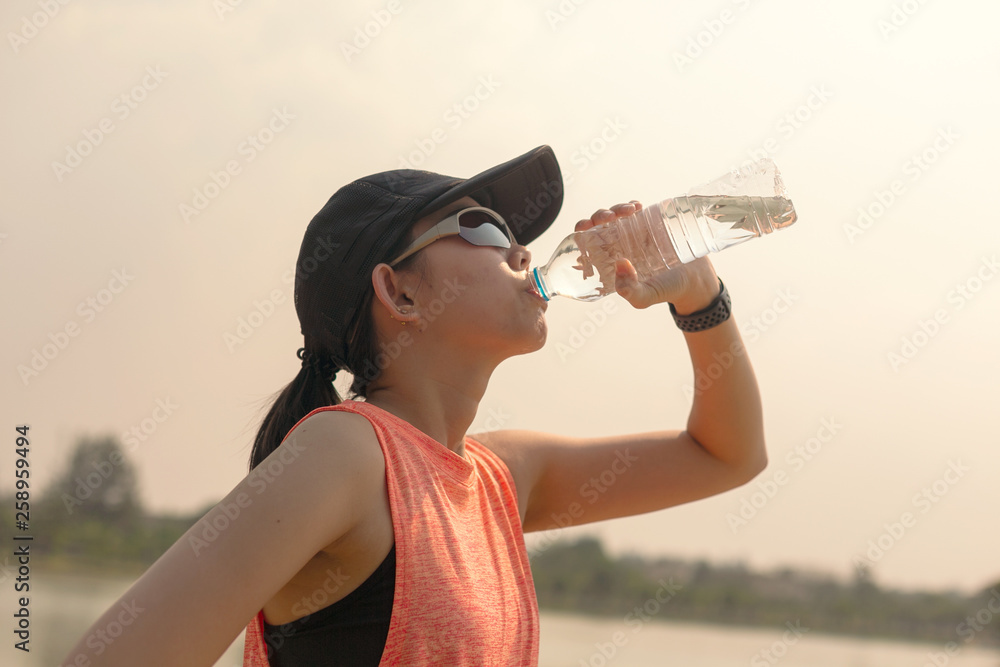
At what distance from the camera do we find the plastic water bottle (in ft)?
9.00

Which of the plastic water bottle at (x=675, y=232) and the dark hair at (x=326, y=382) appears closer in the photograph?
the dark hair at (x=326, y=382)

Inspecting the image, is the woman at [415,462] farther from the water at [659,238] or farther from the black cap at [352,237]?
the water at [659,238]

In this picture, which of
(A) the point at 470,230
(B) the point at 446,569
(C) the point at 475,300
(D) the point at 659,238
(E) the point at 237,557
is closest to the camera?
(E) the point at 237,557

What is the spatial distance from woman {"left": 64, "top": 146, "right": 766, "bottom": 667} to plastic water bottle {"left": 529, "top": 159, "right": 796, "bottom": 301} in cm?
17

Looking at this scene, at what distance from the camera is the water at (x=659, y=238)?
8.98ft

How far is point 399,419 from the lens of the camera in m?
2.05

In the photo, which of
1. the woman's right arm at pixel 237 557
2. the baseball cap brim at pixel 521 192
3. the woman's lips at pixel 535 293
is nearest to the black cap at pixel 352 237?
the baseball cap brim at pixel 521 192

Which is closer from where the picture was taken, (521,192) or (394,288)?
(394,288)

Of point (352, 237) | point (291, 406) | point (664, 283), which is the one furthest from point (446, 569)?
point (664, 283)

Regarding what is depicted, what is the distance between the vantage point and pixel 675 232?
2912 mm

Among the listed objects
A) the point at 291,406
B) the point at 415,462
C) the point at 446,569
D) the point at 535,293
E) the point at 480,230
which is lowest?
the point at 446,569

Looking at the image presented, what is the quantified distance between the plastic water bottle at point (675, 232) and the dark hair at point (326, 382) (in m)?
0.59

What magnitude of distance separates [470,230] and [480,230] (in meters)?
0.03

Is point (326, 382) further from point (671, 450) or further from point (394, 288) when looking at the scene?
point (671, 450)
